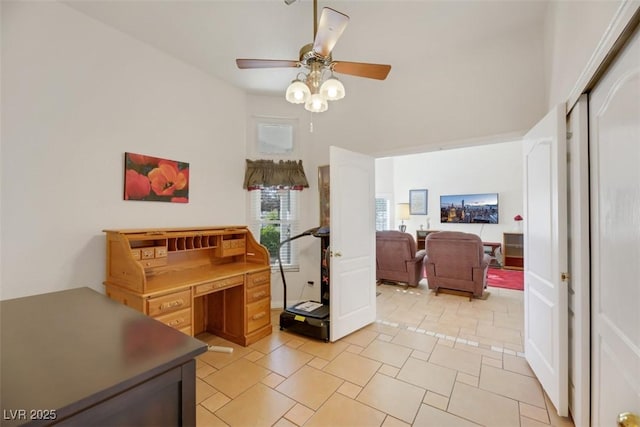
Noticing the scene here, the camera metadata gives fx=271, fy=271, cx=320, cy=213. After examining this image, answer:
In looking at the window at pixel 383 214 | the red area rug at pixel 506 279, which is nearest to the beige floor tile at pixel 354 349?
the red area rug at pixel 506 279

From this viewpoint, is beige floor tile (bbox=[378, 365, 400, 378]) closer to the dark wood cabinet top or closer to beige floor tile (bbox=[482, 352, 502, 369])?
beige floor tile (bbox=[482, 352, 502, 369])

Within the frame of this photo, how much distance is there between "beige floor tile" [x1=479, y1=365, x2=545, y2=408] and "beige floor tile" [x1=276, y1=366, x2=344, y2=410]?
3.97 feet

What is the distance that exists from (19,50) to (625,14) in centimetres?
358

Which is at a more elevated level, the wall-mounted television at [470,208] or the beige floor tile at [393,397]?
the wall-mounted television at [470,208]

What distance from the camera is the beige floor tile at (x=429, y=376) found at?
2.16m

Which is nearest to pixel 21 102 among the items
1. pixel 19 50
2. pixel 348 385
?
pixel 19 50

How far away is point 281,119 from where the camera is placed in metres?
3.88

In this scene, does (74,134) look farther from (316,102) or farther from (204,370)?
(204,370)

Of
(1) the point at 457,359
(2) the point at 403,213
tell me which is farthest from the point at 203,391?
(2) the point at 403,213

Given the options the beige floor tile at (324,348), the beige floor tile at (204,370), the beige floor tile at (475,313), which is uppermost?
the beige floor tile at (475,313)

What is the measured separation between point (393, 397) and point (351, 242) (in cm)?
151

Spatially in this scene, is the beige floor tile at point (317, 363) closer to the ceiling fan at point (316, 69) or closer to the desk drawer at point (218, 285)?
the desk drawer at point (218, 285)

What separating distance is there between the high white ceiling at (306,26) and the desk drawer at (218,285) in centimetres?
240

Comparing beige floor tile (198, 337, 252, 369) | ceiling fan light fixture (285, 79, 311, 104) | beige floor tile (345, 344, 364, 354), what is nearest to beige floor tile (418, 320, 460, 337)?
beige floor tile (345, 344, 364, 354)
